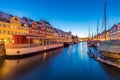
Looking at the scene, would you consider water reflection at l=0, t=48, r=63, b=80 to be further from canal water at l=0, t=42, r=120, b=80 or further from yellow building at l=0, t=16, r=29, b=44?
yellow building at l=0, t=16, r=29, b=44

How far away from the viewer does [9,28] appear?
1881 inches

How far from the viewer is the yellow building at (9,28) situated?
44.4 meters

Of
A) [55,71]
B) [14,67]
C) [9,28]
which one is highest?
[9,28]

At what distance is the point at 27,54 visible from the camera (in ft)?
101

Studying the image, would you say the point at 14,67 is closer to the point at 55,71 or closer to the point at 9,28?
the point at 55,71

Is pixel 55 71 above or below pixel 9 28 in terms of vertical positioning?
below

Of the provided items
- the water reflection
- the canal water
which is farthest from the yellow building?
the canal water

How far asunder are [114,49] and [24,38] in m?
24.8

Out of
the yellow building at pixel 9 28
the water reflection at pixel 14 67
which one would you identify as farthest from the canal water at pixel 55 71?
the yellow building at pixel 9 28

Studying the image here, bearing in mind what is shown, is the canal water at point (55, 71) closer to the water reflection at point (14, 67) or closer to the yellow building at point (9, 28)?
the water reflection at point (14, 67)

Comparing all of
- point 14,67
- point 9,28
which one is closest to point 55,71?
point 14,67

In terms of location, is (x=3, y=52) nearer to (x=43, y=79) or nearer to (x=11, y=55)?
(x=11, y=55)

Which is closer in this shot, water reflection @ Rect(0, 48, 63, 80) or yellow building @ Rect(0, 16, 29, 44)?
water reflection @ Rect(0, 48, 63, 80)

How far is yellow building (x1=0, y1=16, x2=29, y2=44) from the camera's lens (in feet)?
146
